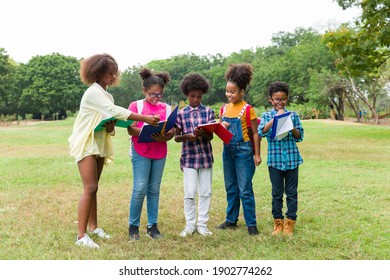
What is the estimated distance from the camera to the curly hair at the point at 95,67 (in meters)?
4.07

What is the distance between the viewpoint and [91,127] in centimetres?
402

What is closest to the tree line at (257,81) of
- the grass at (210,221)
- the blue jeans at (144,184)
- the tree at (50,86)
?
the tree at (50,86)

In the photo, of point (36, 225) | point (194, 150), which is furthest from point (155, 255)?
point (36, 225)

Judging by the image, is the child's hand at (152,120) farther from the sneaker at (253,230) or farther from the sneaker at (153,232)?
the sneaker at (253,230)

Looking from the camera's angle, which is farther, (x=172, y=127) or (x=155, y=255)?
(x=172, y=127)

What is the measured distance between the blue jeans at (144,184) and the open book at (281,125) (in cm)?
115

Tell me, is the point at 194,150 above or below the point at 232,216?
above

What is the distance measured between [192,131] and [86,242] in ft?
4.76

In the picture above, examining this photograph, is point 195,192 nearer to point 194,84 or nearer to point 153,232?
point 153,232

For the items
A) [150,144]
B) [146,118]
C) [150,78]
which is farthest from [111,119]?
[150,78]

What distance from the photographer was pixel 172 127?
4211 millimetres

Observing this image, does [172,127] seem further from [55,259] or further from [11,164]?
[11,164]

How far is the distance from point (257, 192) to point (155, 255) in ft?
11.2

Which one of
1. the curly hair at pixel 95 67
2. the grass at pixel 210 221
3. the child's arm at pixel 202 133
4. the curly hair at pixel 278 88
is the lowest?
the grass at pixel 210 221
